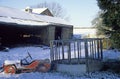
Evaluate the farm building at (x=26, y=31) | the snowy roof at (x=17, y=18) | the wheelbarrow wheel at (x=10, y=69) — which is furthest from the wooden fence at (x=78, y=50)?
the farm building at (x=26, y=31)

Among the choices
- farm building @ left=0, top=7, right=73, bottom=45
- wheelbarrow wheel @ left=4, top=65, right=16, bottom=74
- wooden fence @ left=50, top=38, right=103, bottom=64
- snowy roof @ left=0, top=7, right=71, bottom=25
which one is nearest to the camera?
wooden fence @ left=50, top=38, right=103, bottom=64

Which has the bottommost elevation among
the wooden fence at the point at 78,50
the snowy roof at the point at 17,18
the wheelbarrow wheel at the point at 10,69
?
the wheelbarrow wheel at the point at 10,69

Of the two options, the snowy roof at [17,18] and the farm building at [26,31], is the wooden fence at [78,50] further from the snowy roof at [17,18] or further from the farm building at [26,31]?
the farm building at [26,31]

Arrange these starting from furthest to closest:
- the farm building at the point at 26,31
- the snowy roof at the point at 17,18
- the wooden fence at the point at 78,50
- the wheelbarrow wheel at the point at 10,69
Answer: the farm building at the point at 26,31 < the snowy roof at the point at 17,18 < the wheelbarrow wheel at the point at 10,69 < the wooden fence at the point at 78,50

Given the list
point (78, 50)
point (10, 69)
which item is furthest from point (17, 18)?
point (78, 50)

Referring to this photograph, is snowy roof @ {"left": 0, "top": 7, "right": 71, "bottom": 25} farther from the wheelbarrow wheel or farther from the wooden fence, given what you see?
the wheelbarrow wheel

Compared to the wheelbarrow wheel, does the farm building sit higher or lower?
higher

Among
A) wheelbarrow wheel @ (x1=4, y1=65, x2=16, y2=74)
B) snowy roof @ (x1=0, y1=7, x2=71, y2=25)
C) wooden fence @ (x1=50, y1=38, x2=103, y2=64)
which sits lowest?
wheelbarrow wheel @ (x1=4, y1=65, x2=16, y2=74)

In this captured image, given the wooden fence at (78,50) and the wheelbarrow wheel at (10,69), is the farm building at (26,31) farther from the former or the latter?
the wheelbarrow wheel at (10,69)

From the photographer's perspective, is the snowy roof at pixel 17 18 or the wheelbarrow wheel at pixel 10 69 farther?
the snowy roof at pixel 17 18

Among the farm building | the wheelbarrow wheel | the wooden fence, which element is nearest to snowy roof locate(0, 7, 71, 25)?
the farm building

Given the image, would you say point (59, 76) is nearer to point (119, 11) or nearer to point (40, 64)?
point (40, 64)

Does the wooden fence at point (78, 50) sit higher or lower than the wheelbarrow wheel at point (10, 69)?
higher

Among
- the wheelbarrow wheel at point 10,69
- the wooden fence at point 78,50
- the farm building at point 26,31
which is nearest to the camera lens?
the wooden fence at point 78,50
